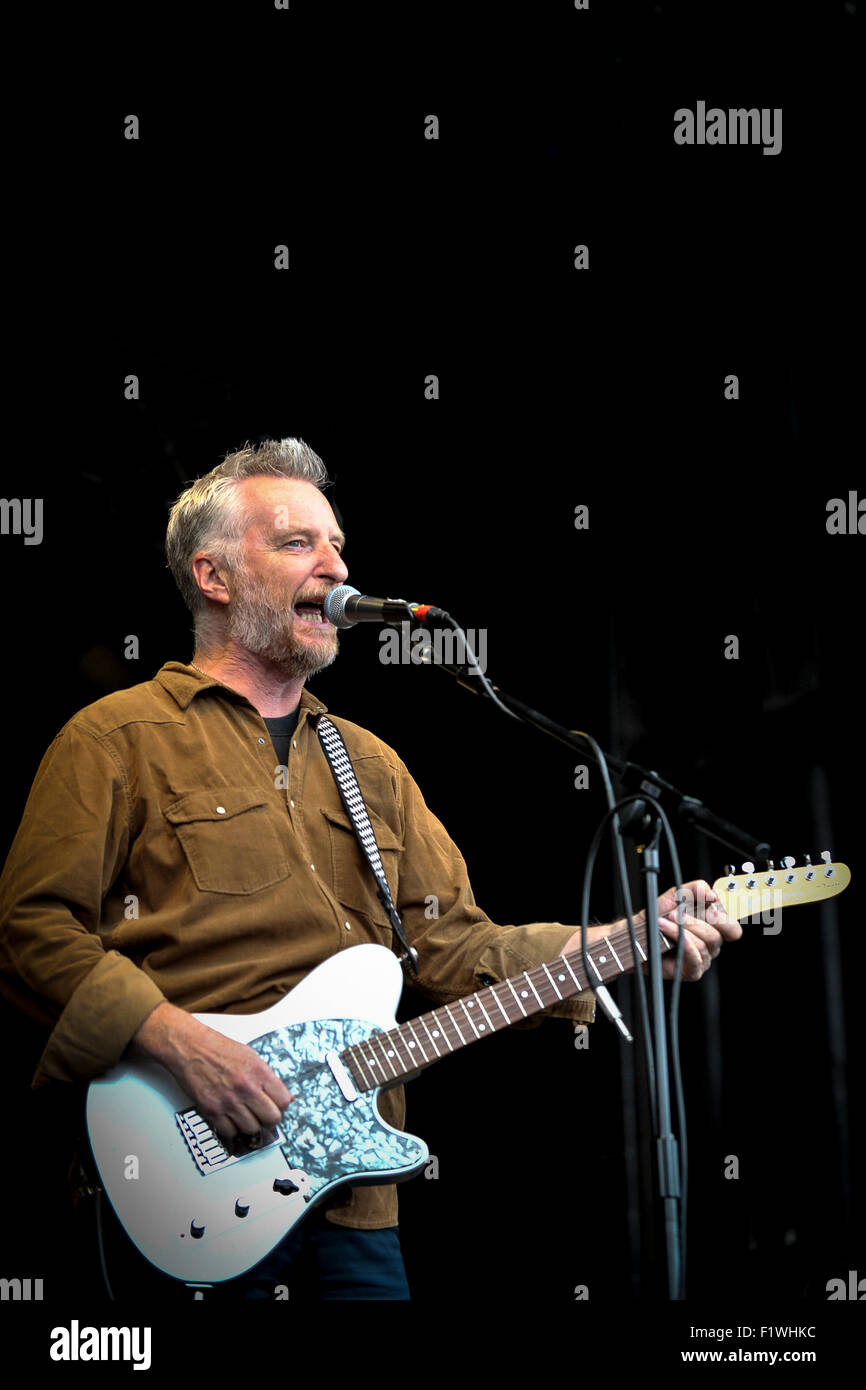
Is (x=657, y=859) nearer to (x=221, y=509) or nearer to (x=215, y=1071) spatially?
(x=215, y=1071)

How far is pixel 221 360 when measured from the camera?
387cm

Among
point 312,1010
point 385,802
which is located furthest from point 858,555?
point 312,1010

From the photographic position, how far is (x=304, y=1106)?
2395 millimetres

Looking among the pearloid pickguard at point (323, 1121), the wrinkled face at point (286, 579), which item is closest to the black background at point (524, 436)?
the wrinkled face at point (286, 579)

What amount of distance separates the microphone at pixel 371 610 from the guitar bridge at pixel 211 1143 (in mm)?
1026

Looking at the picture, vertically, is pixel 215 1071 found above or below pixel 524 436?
below

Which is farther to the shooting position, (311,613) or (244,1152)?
(311,613)

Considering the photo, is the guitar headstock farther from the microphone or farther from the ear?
the ear

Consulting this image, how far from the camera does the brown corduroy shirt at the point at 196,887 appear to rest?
7.98ft

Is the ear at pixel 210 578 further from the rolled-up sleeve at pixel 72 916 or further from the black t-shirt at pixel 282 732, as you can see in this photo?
the rolled-up sleeve at pixel 72 916

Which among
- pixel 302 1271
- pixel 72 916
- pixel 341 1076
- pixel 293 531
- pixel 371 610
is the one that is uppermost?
pixel 293 531

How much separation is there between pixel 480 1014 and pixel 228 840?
2.21 feet

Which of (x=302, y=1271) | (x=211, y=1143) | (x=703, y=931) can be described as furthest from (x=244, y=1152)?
(x=703, y=931)
